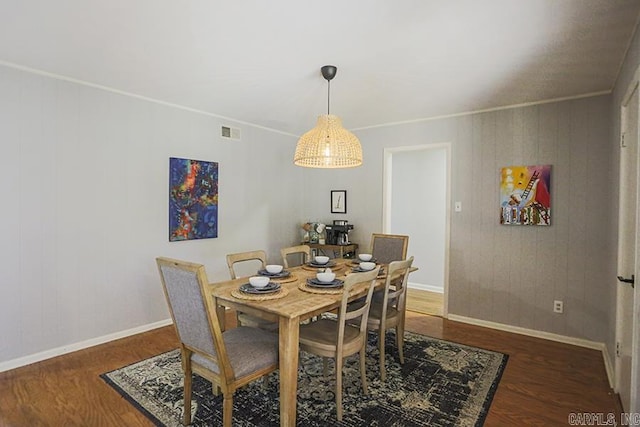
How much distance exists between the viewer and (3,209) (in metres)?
2.65

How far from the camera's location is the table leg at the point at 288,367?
1.84m

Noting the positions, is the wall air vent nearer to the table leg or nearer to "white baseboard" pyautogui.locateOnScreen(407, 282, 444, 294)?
the table leg

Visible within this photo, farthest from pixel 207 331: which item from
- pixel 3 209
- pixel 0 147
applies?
pixel 0 147

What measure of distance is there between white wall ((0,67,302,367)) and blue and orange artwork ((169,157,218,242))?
0.27ft

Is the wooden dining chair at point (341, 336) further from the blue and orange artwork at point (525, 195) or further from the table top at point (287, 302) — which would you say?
the blue and orange artwork at point (525, 195)

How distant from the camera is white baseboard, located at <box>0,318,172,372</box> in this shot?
2716 mm

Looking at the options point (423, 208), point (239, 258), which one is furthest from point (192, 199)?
point (423, 208)

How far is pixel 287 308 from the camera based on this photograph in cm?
191

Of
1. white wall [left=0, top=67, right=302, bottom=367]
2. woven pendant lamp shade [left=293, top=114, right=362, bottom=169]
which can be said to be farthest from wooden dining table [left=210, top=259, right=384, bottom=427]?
white wall [left=0, top=67, right=302, bottom=367]

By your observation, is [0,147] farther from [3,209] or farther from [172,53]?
[172,53]

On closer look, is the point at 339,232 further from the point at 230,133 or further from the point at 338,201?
the point at 230,133

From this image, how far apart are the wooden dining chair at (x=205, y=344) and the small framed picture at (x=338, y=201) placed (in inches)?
121

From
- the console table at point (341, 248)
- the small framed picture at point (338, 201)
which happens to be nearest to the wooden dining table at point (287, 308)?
the console table at point (341, 248)

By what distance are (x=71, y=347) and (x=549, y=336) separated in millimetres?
4432
